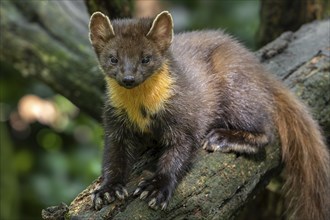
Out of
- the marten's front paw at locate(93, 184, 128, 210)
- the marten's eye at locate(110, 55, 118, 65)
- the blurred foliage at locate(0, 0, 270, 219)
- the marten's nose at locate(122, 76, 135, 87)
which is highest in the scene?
the marten's eye at locate(110, 55, 118, 65)

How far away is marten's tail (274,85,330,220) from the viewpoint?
5.11m

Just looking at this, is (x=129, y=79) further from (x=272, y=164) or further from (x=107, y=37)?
(x=272, y=164)

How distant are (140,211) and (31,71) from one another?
268 centimetres

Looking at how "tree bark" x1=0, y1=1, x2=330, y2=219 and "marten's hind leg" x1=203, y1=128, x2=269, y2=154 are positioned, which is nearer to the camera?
"tree bark" x1=0, y1=1, x2=330, y2=219

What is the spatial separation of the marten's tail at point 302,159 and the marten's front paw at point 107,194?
54.4 inches

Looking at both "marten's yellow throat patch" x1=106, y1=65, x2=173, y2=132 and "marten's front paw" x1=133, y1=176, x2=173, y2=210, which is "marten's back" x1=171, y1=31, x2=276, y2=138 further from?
"marten's front paw" x1=133, y1=176, x2=173, y2=210

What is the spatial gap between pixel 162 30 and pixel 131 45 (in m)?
0.24

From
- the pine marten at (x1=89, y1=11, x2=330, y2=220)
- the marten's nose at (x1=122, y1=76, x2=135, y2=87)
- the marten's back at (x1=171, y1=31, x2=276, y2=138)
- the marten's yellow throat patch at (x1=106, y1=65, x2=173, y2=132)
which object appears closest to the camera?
the marten's nose at (x1=122, y1=76, x2=135, y2=87)

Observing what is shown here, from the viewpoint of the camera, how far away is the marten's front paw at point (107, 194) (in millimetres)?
4129

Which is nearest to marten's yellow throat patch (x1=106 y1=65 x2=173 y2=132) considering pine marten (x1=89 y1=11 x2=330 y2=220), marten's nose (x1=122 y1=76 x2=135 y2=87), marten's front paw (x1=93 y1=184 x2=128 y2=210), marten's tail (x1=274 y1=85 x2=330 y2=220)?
pine marten (x1=89 y1=11 x2=330 y2=220)

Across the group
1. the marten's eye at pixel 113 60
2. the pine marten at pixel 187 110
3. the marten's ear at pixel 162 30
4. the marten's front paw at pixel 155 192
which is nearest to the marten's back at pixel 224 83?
the pine marten at pixel 187 110

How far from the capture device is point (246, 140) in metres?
4.92

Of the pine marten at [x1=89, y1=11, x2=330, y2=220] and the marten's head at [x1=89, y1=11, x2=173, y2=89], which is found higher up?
the marten's head at [x1=89, y1=11, x2=173, y2=89]

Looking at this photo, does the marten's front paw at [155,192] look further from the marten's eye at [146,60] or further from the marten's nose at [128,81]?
the marten's eye at [146,60]
